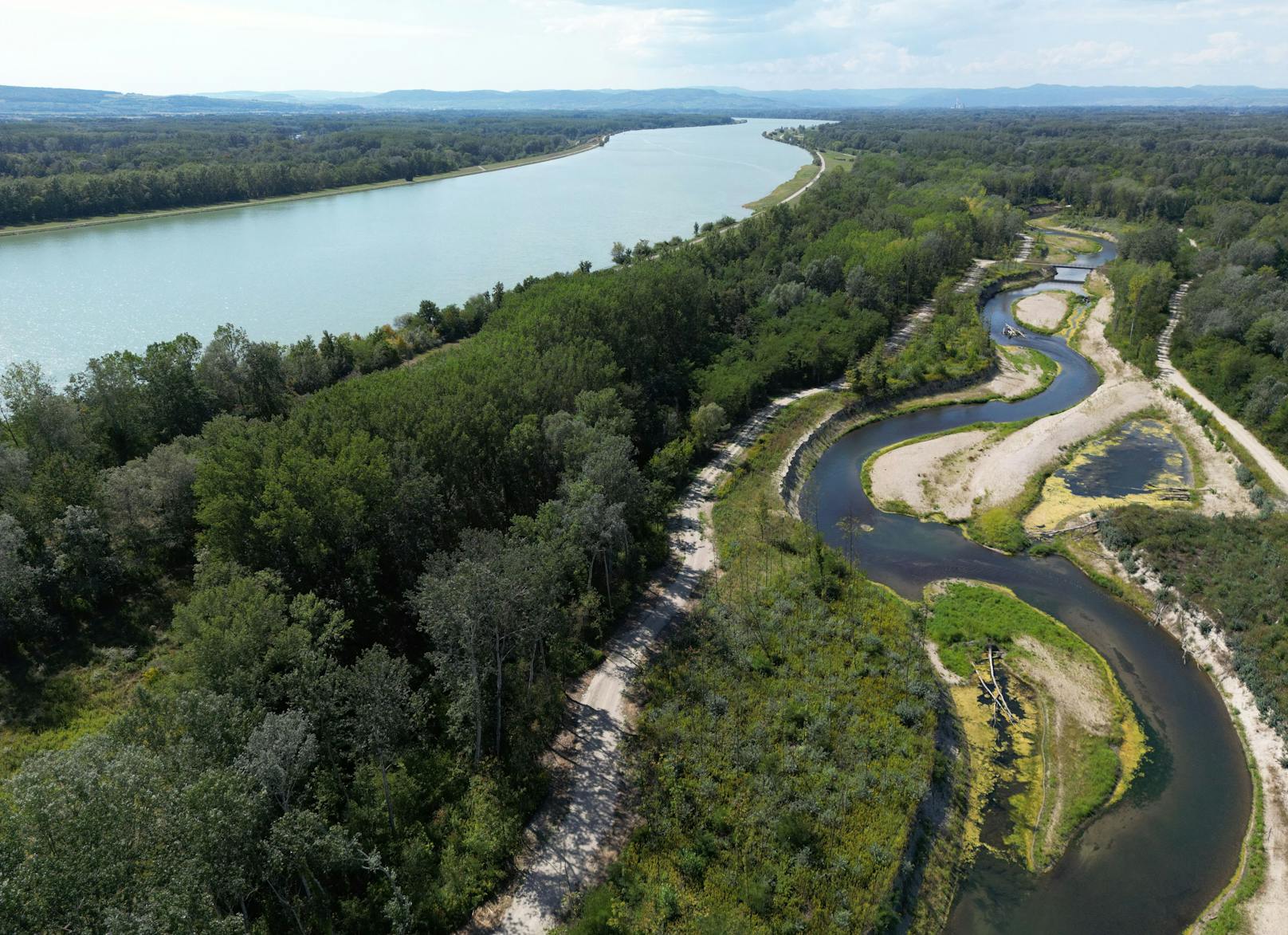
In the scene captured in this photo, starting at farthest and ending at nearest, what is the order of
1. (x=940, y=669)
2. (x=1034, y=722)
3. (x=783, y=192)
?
(x=783, y=192) → (x=940, y=669) → (x=1034, y=722)

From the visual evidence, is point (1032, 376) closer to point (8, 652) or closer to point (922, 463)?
point (922, 463)

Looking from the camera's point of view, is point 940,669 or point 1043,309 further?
point 1043,309

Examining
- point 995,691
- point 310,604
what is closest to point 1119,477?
point 995,691

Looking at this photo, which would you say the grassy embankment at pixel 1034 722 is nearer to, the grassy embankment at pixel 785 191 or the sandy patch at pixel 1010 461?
the sandy patch at pixel 1010 461

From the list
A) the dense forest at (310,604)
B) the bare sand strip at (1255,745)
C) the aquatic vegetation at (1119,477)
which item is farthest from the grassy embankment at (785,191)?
the bare sand strip at (1255,745)

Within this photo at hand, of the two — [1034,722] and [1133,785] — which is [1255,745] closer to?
[1133,785]

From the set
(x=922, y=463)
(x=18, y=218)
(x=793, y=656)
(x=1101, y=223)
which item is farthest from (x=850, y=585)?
(x=1101, y=223)

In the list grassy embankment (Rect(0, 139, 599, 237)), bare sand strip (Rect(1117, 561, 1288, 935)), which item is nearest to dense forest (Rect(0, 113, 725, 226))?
grassy embankment (Rect(0, 139, 599, 237))
